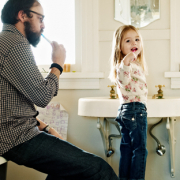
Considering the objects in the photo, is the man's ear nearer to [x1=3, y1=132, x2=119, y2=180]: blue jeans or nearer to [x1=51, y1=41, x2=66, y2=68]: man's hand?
[x1=51, y1=41, x2=66, y2=68]: man's hand

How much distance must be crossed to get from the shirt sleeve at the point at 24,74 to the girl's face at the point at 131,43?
686mm

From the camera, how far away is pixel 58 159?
2.94 ft

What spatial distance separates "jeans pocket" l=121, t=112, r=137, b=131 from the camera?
4.27 ft

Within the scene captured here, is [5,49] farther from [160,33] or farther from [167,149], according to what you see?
[167,149]

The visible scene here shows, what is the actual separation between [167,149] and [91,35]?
102cm

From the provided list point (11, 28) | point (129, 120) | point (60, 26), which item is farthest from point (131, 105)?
point (60, 26)

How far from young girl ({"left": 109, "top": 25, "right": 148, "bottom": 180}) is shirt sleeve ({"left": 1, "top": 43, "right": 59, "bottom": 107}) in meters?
0.53

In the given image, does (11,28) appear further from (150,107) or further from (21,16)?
(150,107)

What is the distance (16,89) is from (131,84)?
67 centimetres

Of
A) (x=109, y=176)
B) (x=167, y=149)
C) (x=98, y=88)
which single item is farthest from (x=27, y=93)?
(x=167, y=149)

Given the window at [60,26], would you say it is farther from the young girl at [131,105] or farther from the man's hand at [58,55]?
the man's hand at [58,55]

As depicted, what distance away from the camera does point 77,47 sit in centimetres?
199

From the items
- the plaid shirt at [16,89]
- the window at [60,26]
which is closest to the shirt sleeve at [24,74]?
the plaid shirt at [16,89]

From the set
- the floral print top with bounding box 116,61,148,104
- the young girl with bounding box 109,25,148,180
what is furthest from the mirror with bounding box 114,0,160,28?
the floral print top with bounding box 116,61,148,104
